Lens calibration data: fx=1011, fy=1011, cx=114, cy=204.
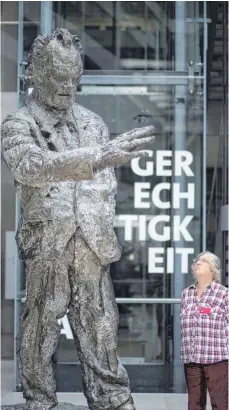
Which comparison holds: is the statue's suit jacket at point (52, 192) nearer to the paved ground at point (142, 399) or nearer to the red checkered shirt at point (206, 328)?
the red checkered shirt at point (206, 328)

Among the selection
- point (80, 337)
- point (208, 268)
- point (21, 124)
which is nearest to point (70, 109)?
point (21, 124)

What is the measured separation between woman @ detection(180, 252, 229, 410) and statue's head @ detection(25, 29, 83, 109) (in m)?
1.93

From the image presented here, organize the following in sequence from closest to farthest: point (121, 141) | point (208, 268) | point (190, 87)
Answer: point (121, 141)
point (208, 268)
point (190, 87)

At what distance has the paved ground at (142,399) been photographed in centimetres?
845

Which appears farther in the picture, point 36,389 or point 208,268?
point 208,268

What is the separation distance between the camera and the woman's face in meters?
6.23

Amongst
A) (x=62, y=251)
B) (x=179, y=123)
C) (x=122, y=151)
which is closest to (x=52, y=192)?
(x=62, y=251)

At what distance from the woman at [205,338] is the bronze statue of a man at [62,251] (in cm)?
147

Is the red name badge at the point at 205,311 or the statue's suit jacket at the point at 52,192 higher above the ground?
the statue's suit jacket at the point at 52,192

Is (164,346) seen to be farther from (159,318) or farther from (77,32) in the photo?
Result: (77,32)

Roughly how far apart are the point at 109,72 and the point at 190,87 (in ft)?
2.71

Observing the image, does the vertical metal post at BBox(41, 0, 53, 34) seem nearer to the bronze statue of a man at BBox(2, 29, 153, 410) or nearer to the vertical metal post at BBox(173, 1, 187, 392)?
the vertical metal post at BBox(173, 1, 187, 392)

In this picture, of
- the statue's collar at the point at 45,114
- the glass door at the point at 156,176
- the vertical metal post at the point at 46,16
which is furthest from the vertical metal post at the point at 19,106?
the statue's collar at the point at 45,114

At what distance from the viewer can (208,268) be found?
625 centimetres
